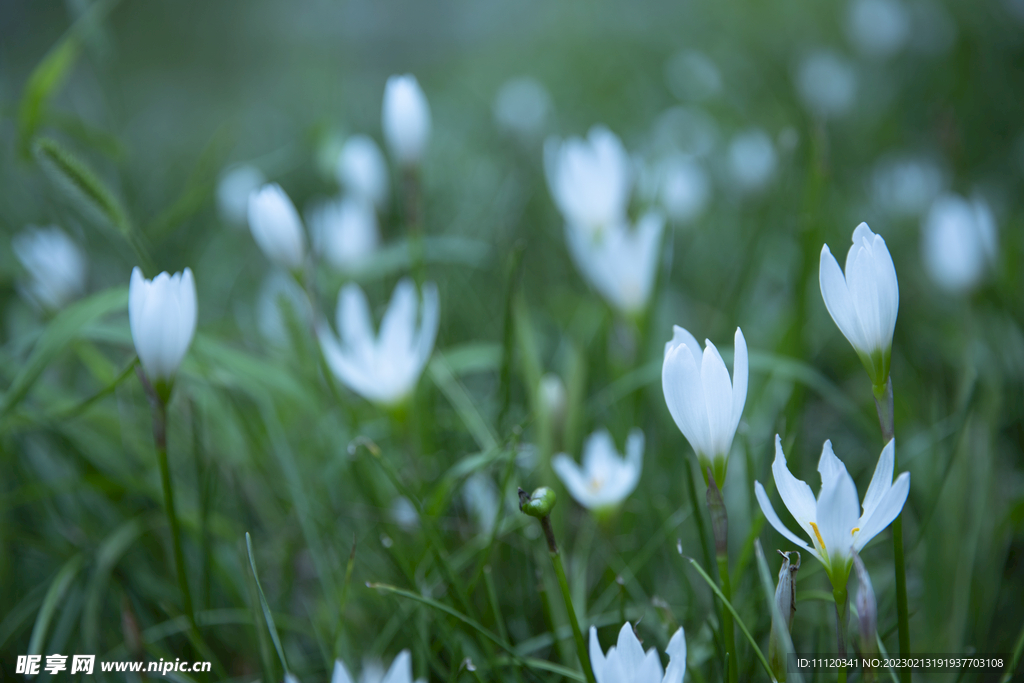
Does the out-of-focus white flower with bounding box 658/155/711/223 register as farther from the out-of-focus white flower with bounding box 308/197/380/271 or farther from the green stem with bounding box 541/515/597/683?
the green stem with bounding box 541/515/597/683

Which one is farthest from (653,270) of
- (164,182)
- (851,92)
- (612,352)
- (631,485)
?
(164,182)

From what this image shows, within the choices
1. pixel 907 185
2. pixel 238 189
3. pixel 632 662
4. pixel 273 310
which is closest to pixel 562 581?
pixel 632 662

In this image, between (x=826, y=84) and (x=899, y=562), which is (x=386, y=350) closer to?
(x=899, y=562)

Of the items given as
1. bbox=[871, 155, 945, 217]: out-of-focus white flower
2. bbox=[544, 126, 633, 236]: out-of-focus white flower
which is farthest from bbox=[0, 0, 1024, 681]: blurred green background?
bbox=[544, 126, 633, 236]: out-of-focus white flower

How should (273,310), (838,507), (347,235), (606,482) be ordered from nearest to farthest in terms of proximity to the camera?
1. (838,507)
2. (606,482)
3. (347,235)
4. (273,310)

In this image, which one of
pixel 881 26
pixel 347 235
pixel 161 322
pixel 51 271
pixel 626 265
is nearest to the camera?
pixel 161 322
